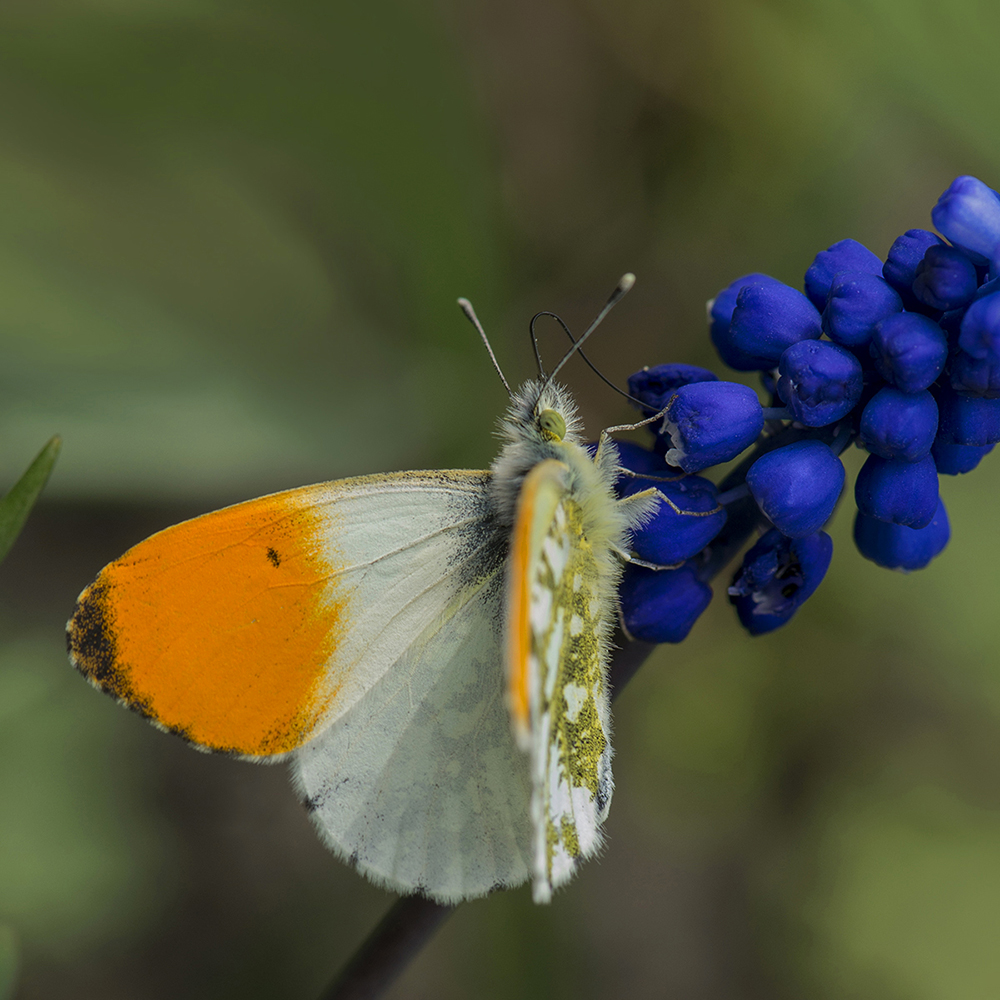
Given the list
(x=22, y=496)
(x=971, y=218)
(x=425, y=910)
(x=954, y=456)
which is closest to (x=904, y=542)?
(x=954, y=456)

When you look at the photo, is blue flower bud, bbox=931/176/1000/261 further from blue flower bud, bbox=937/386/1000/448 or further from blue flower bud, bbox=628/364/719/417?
blue flower bud, bbox=628/364/719/417

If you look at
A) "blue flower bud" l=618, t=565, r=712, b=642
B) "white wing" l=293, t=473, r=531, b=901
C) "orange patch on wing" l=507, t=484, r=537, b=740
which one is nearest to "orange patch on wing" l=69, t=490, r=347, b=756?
"white wing" l=293, t=473, r=531, b=901

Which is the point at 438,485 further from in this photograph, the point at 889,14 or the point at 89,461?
the point at 889,14

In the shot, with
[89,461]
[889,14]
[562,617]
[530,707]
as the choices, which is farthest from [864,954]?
[889,14]

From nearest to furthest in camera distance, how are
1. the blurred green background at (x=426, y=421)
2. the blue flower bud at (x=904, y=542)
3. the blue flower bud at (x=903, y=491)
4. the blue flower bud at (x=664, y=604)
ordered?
1. the blue flower bud at (x=903, y=491)
2. the blue flower bud at (x=664, y=604)
3. the blue flower bud at (x=904, y=542)
4. the blurred green background at (x=426, y=421)

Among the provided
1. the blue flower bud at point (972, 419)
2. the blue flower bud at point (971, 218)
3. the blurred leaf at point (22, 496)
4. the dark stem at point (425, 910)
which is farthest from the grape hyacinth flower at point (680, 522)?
the blurred leaf at point (22, 496)

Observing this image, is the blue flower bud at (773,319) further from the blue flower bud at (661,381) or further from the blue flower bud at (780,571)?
the blue flower bud at (780,571)
